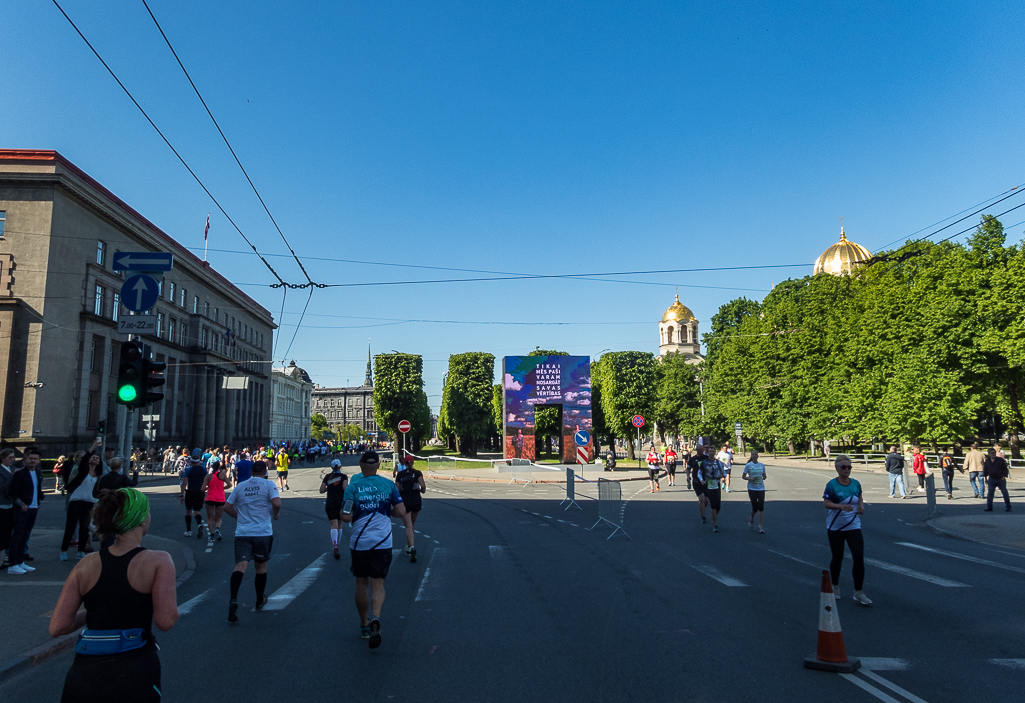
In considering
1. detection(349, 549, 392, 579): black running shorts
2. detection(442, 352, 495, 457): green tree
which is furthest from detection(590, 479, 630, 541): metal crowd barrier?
detection(442, 352, 495, 457): green tree

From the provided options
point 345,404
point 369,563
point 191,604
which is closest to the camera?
point 369,563

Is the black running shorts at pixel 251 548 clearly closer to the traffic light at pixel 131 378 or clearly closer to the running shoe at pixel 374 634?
the running shoe at pixel 374 634

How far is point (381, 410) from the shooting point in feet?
222

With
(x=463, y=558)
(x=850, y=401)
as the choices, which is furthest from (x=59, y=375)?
(x=850, y=401)

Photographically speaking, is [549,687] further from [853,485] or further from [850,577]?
[850,577]

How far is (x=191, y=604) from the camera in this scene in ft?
27.1

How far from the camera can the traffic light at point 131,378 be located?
928 centimetres

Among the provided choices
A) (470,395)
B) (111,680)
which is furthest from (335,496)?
(470,395)

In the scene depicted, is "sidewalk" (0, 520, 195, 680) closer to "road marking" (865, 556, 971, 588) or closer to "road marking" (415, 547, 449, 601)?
"road marking" (415, 547, 449, 601)

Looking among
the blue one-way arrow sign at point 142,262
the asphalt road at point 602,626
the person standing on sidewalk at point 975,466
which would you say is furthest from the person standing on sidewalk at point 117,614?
the person standing on sidewalk at point 975,466

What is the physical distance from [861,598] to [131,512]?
7.79 m

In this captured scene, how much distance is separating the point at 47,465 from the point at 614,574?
117ft

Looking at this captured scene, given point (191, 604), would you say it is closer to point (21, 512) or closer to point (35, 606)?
point (35, 606)

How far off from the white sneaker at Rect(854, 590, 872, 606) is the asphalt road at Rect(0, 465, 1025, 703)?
0.16 meters
